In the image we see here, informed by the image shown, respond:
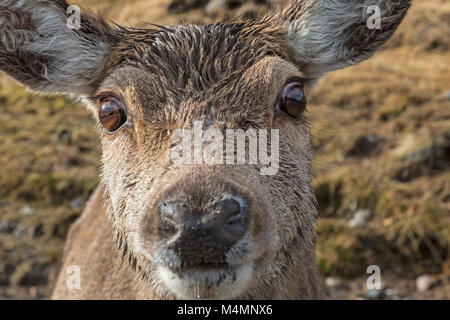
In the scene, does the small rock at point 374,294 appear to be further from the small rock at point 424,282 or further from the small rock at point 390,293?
the small rock at point 424,282

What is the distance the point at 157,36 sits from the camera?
5.32 meters

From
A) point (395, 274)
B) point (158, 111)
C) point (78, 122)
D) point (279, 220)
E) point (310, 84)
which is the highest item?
point (78, 122)

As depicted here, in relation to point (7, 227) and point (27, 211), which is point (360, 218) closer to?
point (27, 211)

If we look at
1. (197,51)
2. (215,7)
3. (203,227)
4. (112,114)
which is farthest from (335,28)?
(215,7)

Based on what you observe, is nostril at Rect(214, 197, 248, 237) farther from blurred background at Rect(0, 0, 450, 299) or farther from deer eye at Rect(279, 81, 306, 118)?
blurred background at Rect(0, 0, 450, 299)

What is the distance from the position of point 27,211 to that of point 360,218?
6.08 meters

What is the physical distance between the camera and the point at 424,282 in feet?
27.9

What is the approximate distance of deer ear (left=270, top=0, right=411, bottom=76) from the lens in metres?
5.57

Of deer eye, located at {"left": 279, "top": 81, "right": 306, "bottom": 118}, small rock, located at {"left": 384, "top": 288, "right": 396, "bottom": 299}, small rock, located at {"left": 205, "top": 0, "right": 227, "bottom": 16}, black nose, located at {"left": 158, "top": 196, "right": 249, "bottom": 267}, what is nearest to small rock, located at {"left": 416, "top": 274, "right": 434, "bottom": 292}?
small rock, located at {"left": 384, "top": 288, "right": 396, "bottom": 299}

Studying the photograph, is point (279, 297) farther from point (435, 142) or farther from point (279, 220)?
point (435, 142)

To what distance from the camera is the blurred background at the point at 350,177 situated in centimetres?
908
